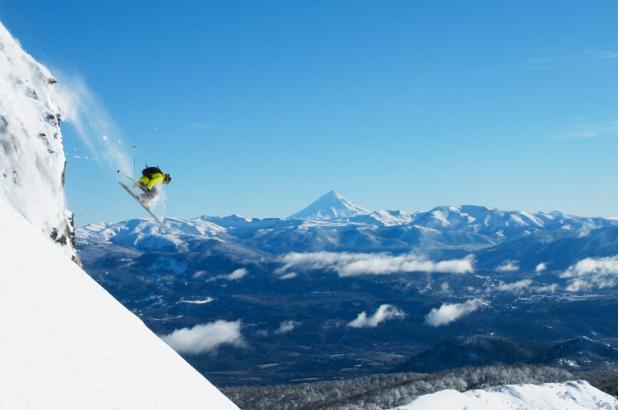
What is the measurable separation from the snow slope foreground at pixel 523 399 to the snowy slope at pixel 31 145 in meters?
57.7

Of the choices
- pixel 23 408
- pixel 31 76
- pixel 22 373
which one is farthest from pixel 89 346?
pixel 31 76

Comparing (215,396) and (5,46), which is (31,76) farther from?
(215,396)

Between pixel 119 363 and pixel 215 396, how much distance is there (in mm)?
5586

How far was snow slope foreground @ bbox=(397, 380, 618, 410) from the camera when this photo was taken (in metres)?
83.6

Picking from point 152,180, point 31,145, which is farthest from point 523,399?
point 31,145

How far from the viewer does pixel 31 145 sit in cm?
8312

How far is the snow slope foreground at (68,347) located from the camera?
34.2 ft

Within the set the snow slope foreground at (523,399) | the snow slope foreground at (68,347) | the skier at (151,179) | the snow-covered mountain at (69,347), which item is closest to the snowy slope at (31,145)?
the skier at (151,179)

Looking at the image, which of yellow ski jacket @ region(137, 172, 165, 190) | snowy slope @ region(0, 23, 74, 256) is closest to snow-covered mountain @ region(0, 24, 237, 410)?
yellow ski jacket @ region(137, 172, 165, 190)

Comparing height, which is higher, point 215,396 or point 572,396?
point 215,396

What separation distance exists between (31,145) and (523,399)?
87439 mm

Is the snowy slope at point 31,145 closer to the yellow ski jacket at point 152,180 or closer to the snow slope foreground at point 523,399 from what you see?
the yellow ski jacket at point 152,180

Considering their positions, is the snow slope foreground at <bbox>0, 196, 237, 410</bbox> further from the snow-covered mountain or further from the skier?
the skier

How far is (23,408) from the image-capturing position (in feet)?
30.6
